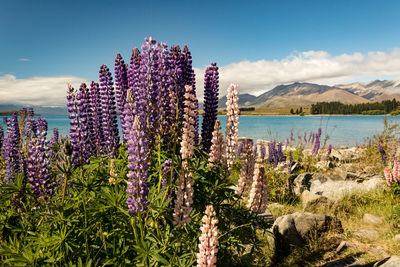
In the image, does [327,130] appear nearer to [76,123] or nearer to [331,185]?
[331,185]

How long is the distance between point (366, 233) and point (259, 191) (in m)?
3.89

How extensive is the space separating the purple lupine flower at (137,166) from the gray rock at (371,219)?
637cm

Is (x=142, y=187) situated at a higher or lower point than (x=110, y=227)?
higher

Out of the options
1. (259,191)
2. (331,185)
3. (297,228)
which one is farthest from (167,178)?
(331,185)

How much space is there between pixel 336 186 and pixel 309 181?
3.54ft

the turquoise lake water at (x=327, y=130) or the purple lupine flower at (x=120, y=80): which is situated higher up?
the purple lupine flower at (x=120, y=80)

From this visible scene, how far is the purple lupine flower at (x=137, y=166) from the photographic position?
223 cm

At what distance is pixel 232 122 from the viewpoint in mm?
3373

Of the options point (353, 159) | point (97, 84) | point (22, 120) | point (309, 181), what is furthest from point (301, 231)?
point (353, 159)

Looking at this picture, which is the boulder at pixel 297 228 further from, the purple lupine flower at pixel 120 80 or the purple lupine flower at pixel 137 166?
the purple lupine flower at pixel 120 80

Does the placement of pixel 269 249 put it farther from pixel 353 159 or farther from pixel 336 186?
pixel 353 159

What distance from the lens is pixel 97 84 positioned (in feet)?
15.3

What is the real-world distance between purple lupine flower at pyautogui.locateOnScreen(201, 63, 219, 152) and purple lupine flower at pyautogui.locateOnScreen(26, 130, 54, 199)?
238cm

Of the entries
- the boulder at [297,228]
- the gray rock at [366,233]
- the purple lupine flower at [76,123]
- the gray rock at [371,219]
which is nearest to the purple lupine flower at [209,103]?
the purple lupine flower at [76,123]
